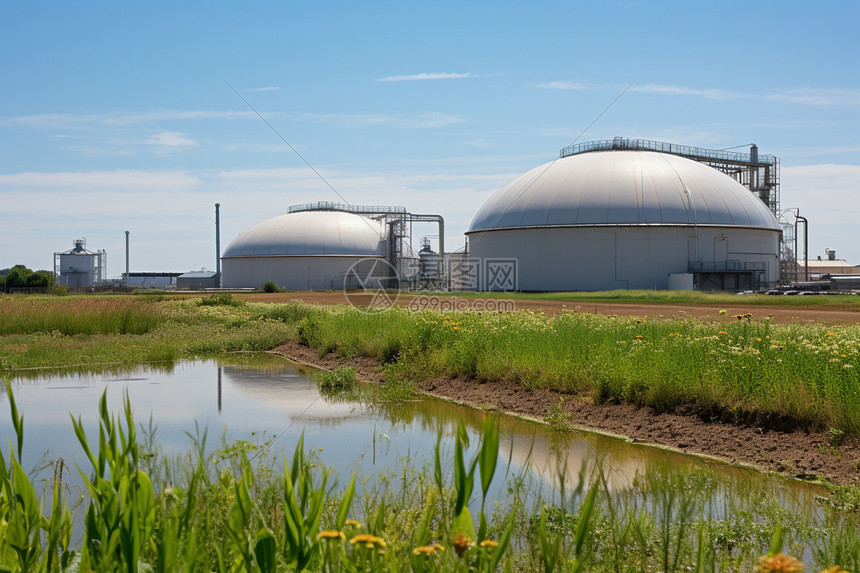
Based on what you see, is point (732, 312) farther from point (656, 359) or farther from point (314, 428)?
point (314, 428)

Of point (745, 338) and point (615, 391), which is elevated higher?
point (745, 338)

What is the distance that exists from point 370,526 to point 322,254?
66.9 metres

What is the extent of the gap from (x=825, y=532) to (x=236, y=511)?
4321 millimetres

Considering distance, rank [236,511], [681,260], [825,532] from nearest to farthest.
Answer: [236,511] < [825,532] < [681,260]

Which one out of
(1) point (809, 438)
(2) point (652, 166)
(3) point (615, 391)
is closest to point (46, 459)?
(3) point (615, 391)

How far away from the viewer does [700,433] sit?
8.77 m

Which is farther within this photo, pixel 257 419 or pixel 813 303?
pixel 813 303

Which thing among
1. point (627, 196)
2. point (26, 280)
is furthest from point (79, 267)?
point (627, 196)

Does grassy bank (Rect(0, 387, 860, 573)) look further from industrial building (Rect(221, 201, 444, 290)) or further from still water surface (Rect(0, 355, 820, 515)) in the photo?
industrial building (Rect(221, 201, 444, 290))

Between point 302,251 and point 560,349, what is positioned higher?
point 302,251

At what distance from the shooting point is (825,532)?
5.36 meters

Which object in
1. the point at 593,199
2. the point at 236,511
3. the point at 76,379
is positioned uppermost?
the point at 593,199

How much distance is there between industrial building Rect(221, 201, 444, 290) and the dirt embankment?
2154 inches

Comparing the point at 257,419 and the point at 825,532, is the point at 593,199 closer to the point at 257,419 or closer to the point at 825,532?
the point at 257,419
